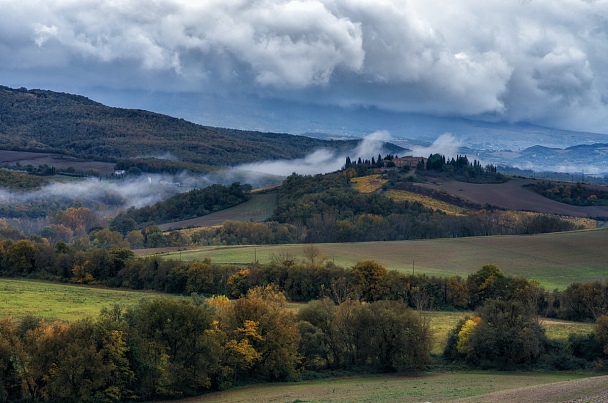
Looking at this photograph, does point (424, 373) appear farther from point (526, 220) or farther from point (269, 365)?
point (526, 220)

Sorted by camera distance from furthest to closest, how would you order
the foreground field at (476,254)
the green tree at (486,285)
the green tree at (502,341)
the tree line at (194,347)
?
1. the foreground field at (476,254)
2. the green tree at (486,285)
3. the green tree at (502,341)
4. the tree line at (194,347)

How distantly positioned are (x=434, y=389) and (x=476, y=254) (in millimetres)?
71121

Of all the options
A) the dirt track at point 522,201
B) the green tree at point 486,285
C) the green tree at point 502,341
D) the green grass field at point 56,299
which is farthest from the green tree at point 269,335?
the dirt track at point 522,201

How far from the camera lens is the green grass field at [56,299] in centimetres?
6619

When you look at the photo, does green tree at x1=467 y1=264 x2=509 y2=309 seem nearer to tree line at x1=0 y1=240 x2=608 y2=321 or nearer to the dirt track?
tree line at x1=0 y1=240 x2=608 y2=321

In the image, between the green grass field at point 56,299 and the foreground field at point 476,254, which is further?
the foreground field at point 476,254

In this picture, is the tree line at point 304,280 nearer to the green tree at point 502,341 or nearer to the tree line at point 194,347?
the green tree at point 502,341

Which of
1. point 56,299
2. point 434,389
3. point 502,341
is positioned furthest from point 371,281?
point 434,389

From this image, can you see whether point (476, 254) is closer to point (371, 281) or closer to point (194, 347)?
point (371, 281)

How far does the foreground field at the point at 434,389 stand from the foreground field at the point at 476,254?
41.7m

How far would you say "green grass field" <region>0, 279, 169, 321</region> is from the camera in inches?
2606

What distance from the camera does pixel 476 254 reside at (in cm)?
11431

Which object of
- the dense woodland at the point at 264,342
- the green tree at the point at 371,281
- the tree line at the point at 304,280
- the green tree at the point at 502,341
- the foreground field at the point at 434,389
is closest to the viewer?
the foreground field at the point at 434,389

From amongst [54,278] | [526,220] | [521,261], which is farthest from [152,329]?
[526,220]
